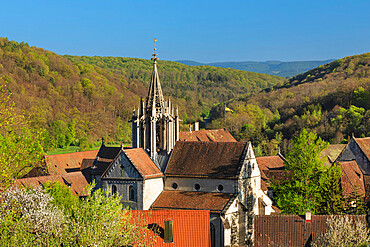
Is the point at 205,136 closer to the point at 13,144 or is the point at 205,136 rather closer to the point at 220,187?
the point at 220,187

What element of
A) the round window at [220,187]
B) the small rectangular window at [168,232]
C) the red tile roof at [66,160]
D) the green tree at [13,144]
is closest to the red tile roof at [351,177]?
the round window at [220,187]

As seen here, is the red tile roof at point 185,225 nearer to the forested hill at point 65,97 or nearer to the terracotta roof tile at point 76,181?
the terracotta roof tile at point 76,181

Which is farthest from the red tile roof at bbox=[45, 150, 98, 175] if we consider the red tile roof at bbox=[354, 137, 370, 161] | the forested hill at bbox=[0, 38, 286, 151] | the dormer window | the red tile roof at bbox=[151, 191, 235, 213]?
the red tile roof at bbox=[354, 137, 370, 161]

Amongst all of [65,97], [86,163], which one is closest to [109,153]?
[86,163]

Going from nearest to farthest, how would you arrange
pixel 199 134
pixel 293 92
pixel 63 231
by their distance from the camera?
pixel 63 231
pixel 199 134
pixel 293 92

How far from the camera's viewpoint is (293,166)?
46.5m

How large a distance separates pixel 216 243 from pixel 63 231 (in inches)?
789

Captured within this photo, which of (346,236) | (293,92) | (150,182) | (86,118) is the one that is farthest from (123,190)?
(293,92)

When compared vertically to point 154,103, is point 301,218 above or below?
below

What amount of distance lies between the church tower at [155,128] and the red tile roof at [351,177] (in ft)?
62.8

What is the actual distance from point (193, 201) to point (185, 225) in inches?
214

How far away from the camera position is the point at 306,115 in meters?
138

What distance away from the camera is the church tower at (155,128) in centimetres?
4819

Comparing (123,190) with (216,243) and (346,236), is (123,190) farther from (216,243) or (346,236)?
(346,236)
